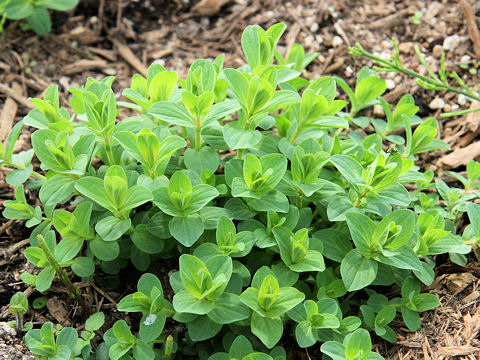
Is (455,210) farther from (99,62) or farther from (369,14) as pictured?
(99,62)

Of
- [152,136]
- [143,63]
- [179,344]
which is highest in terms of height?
[152,136]

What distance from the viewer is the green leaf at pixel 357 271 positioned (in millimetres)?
2215

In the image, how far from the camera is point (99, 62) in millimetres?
3785

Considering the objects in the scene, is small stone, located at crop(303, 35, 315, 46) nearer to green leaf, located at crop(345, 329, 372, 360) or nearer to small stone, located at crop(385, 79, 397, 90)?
small stone, located at crop(385, 79, 397, 90)

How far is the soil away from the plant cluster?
0.14 metres

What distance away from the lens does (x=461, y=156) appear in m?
3.16

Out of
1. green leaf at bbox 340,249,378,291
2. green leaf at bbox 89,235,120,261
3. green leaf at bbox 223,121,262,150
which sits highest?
green leaf at bbox 223,121,262,150

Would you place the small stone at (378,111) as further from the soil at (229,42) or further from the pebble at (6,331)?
the pebble at (6,331)

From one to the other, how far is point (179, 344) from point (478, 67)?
285 centimetres

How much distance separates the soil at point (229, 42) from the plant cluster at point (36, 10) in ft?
0.44

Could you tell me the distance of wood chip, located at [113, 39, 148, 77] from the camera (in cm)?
374

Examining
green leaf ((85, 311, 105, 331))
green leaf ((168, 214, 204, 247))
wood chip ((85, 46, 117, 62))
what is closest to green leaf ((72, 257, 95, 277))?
green leaf ((85, 311, 105, 331))

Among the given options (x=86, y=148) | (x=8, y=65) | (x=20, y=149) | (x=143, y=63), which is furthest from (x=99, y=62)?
(x=86, y=148)

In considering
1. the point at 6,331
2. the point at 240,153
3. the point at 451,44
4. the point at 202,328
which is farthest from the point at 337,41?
the point at 6,331
